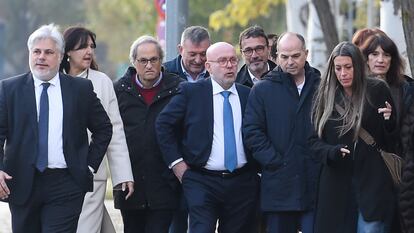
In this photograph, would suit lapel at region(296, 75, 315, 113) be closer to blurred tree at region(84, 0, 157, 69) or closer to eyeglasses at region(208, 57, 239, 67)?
eyeglasses at region(208, 57, 239, 67)

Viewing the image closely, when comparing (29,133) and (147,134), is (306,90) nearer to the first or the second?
(147,134)

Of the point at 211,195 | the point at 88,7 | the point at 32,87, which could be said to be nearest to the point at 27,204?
the point at 32,87

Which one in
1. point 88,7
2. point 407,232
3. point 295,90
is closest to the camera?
point 407,232

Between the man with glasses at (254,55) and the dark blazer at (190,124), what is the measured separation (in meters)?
0.86

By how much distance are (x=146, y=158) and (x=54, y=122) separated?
4.19 ft

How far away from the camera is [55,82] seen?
9438mm

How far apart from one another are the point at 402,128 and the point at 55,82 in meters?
2.63

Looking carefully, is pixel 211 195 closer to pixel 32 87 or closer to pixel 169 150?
pixel 169 150

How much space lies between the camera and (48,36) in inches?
371

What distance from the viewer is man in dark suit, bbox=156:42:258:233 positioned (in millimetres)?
9906

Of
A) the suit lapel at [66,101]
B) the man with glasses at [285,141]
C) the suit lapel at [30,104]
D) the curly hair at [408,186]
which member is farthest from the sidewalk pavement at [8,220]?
the curly hair at [408,186]

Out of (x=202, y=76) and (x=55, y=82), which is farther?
(x=202, y=76)

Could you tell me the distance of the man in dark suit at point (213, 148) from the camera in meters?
9.91

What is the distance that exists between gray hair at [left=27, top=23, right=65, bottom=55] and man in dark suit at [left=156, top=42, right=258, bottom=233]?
1099mm
